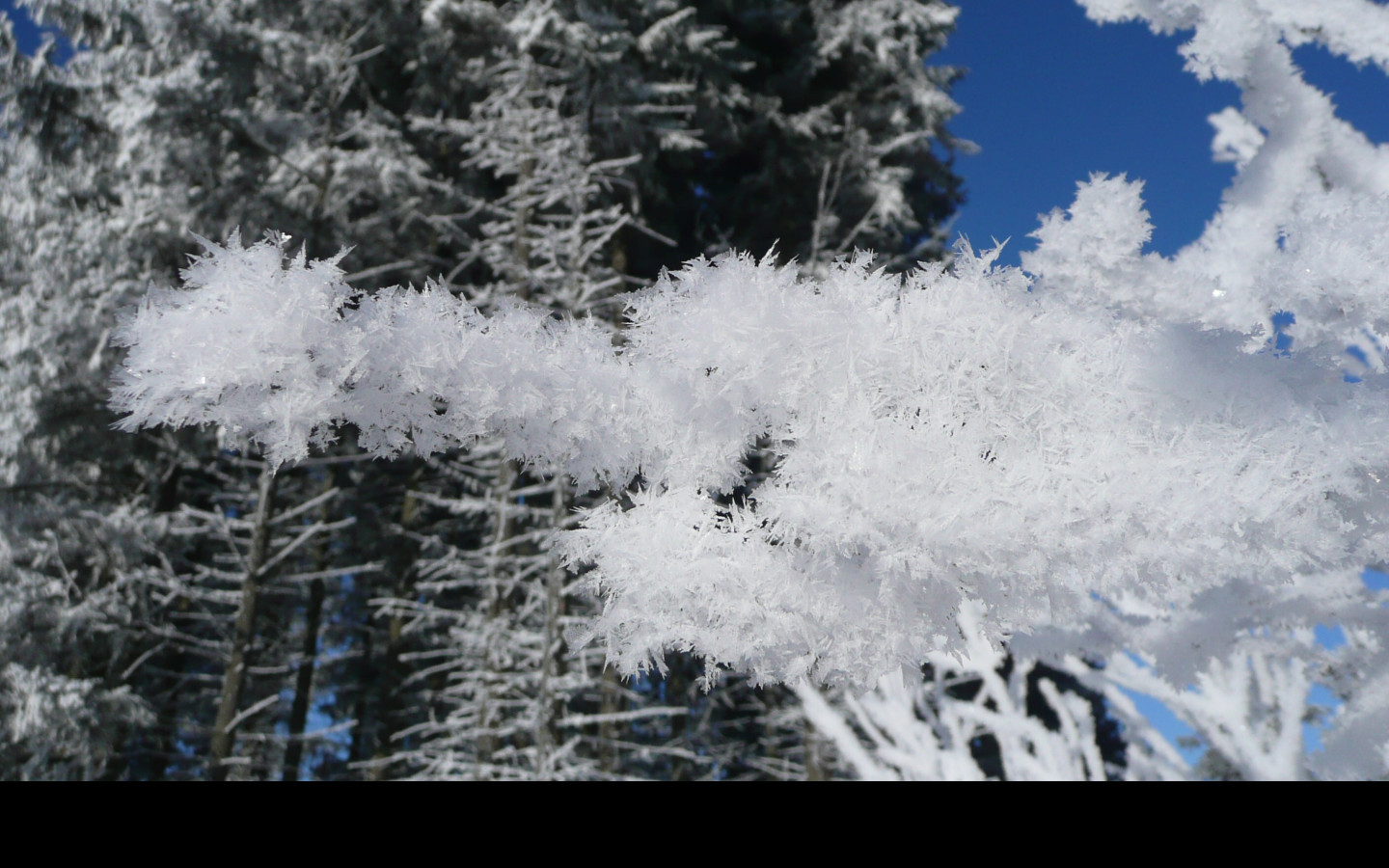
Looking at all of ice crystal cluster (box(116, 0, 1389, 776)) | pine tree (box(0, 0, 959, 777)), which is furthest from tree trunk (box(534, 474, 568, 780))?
ice crystal cluster (box(116, 0, 1389, 776))

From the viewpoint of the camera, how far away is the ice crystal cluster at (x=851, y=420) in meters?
0.81

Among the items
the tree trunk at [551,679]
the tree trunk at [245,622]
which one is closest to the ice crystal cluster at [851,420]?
the tree trunk at [551,679]

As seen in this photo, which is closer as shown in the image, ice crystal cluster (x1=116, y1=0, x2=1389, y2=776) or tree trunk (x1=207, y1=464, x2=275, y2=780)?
ice crystal cluster (x1=116, y1=0, x2=1389, y2=776)

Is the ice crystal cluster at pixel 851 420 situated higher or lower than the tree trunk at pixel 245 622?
lower

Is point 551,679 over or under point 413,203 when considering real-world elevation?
under

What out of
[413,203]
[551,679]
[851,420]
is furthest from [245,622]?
[851,420]

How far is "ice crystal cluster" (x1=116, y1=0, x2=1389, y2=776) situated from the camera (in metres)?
0.81

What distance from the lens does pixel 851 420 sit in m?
0.91

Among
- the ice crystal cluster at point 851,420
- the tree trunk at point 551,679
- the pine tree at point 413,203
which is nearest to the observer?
the ice crystal cluster at point 851,420

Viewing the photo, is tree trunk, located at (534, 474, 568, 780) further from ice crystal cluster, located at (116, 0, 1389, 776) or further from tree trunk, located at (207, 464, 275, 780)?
ice crystal cluster, located at (116, 0, 1389, 776)

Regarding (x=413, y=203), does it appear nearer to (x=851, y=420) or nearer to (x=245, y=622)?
(x=245, y=622)

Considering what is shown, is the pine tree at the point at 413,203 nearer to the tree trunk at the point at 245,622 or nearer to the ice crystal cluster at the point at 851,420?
the tree trunk at the point at 245,622

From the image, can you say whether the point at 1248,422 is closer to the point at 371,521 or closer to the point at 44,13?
the point at 44,13
